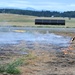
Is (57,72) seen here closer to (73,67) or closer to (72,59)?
(73,67)

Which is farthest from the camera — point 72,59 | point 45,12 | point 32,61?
point 45,12

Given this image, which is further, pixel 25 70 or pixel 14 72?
pixel 25 70

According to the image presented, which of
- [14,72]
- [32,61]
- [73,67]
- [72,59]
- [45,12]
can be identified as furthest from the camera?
[45,12]

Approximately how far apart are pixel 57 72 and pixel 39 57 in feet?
16.1

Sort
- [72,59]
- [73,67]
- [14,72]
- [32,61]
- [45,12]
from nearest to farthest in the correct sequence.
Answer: [14,72], [73,67], [32,61], [72,59], [45,12]

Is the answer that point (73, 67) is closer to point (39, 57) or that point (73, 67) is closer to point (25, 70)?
point (25, 70)

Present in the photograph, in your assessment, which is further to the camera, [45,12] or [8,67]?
[45,12]

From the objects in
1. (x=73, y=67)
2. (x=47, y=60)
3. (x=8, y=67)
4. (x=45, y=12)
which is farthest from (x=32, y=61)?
(x=45, y=12)

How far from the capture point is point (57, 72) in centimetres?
1439

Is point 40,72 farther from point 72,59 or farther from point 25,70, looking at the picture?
point 72,59

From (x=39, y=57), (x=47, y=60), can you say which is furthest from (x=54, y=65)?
(x=39, y=57)

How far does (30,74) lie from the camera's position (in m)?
13.9

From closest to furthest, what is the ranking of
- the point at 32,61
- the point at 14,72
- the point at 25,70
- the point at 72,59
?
the point at 14,72 → the point at 25,70 → the point at 32,61 → the point at 72,59

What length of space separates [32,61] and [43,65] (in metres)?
1.15
